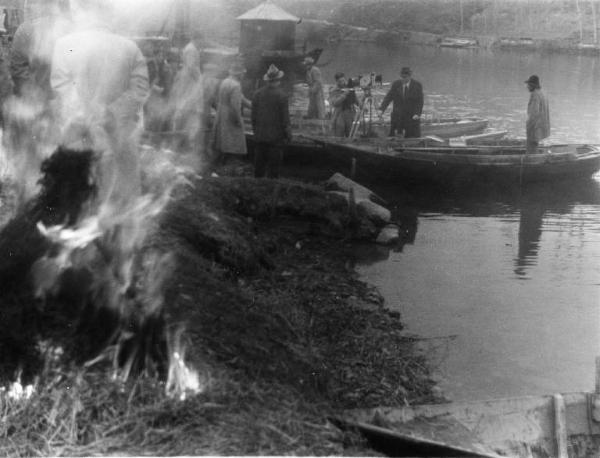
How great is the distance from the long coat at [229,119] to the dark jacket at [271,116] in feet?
0.94

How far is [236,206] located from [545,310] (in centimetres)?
383

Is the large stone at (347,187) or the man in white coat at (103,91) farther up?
the man in white coat at (103,91)

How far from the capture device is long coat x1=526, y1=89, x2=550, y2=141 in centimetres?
1662

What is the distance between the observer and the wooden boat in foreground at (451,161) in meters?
16.8

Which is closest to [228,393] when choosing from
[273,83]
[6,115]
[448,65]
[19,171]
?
[19,171]

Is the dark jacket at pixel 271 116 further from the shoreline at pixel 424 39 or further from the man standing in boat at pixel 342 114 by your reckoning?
the shoreline at pixel 424 39

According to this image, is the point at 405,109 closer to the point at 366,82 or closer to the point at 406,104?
the point at 406,104

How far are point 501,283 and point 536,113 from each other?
607 cm

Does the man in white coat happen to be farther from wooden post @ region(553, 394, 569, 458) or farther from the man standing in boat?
the man standing in boat

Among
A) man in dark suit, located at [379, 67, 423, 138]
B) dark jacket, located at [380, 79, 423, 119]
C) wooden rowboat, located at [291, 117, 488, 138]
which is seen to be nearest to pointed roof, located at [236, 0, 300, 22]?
wooden rowboat, located at [291, 117, 488, 138]

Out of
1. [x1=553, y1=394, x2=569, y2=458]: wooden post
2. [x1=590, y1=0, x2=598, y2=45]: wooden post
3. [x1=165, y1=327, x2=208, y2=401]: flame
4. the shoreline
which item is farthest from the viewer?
the shoreline

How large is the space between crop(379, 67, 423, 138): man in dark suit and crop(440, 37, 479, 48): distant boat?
38.0 meters

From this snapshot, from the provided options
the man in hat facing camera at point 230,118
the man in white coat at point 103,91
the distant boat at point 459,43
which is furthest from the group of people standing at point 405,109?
the distant boat at point 459,43

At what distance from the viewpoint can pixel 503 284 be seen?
11.6m
